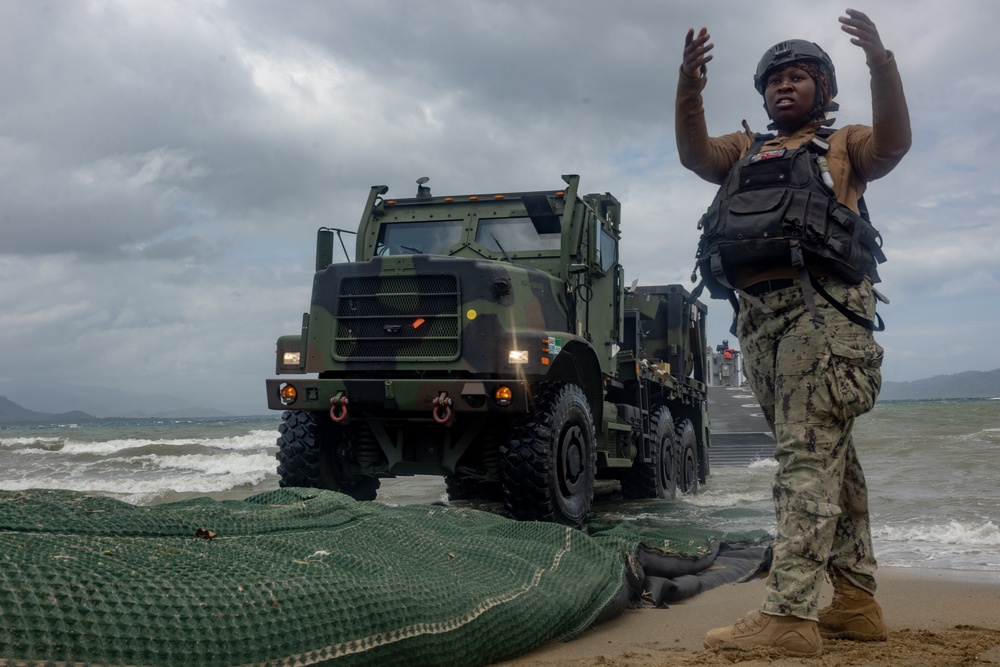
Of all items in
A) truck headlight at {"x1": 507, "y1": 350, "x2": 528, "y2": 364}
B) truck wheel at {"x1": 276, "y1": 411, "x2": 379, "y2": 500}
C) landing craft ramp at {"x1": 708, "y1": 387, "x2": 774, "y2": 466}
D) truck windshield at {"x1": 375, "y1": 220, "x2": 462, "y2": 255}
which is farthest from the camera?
landing craft ramp at {"x1": 708, "y1": 387, "x2": 774, "y2": 466}

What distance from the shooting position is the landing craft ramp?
16188 mm

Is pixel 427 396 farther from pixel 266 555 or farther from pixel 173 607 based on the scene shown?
pixel 173 607

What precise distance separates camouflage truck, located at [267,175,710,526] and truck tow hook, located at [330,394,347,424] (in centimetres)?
1

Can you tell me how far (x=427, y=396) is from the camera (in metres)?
6.61

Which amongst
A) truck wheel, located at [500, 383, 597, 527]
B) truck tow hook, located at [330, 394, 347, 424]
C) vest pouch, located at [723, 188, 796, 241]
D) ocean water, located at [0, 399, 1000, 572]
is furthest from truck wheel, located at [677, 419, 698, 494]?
vest pouch, located at [723, 188, 796, 241]

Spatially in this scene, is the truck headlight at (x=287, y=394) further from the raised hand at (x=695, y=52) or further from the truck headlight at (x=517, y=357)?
the raised hand at (x=695, y=52)

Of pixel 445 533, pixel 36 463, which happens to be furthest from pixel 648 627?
pixel 36 463

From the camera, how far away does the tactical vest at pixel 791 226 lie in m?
2.99

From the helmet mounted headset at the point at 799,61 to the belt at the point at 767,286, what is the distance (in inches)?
25.3

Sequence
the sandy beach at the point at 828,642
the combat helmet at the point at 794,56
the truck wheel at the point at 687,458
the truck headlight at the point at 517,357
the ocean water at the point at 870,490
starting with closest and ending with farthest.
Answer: the sandy beach at the point at 828,642, the combat helmet at the point at 794,56, the ocean water at the point at 870,490, the truck headlight at the point at 517,357, the truck wheel at the point at 687,458

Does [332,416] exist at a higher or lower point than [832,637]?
higher

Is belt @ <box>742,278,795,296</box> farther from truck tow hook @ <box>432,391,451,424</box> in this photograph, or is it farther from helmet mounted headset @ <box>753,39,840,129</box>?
truck tow hook @ <box>432,391,451,424</box>

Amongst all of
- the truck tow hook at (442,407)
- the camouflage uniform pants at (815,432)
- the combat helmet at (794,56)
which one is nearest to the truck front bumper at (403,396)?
the truck tow hook at (442,407)

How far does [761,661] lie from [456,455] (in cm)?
459
